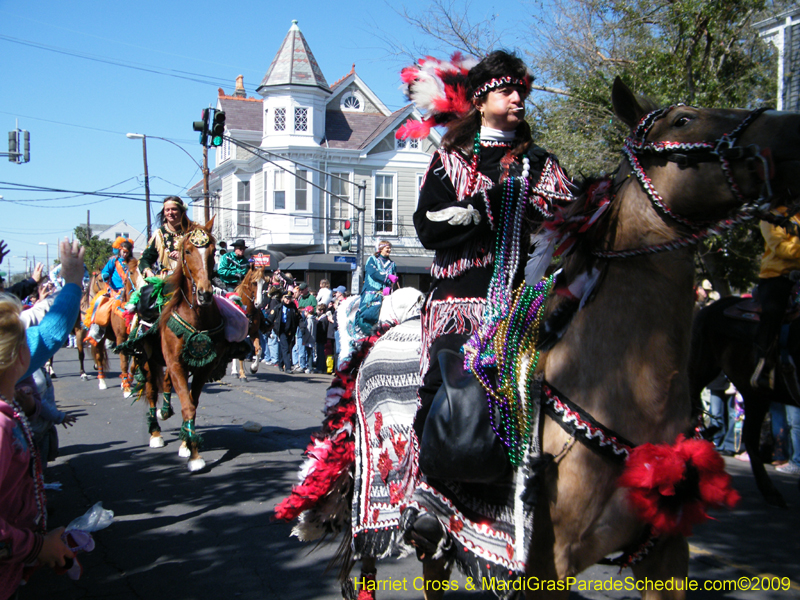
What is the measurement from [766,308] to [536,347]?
473 centimetres

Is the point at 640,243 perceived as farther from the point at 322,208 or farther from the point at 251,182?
the point at 251,182

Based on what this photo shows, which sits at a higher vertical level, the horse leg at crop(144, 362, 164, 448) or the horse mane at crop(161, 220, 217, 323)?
the horse mane at crop(161, 220, 217, 323)

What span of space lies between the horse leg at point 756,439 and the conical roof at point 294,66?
28.8 metres

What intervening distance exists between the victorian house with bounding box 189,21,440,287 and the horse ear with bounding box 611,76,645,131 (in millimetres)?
28062

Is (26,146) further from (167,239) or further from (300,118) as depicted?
(167,239)

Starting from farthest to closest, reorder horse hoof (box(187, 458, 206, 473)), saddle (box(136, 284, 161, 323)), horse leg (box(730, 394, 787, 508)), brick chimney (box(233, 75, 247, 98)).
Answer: brick chimney (box(233, 75, 247, 98)) → saddle (box(136, 284, 161, 323)) → horse hoof (box(187, 458, 206, 473)) → horse leg (box(730, 394, 787, 508))

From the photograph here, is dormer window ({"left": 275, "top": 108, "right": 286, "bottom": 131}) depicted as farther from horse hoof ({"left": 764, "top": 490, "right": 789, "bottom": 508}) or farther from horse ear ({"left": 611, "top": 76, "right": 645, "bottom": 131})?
A: horse ear ({"left": 611, "top": 76, "right": 645, "bottom": 131})

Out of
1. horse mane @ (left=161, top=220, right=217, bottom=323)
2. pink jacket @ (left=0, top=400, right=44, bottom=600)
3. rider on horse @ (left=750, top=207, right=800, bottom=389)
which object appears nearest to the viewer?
pink jacket @ (left=0, top=400, right=44, bottom=600)

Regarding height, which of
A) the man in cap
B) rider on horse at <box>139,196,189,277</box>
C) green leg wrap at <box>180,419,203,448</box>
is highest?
rider on horse at <box>139,196,189,277</box>

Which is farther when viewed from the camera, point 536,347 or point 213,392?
point 213,392

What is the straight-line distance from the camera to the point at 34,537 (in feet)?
8.75

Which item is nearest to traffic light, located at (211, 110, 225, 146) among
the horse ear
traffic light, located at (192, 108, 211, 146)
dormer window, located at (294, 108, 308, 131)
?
traffic light, located at (192, 108, 211, 146)

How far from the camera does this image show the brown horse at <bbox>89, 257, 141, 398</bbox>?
10031mm

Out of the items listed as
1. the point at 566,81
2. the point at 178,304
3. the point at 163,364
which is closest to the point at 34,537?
the point at 178,304
